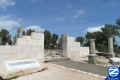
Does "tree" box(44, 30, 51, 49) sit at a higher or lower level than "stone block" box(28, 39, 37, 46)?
higher

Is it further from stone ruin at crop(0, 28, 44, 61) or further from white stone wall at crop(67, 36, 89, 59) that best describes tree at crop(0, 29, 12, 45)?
stone ruin at crop(0, 28, 44, 61)

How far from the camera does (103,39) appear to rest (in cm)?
4712

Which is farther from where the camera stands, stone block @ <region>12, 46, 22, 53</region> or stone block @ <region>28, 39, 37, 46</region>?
stone block @ <region>28, 39, 37, 46</region>

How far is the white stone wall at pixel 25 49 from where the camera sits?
503 inches

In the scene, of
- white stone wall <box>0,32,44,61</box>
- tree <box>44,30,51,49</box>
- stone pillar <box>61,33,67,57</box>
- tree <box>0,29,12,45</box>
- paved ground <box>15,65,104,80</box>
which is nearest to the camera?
paved ground <box>15,65,104,80</box>

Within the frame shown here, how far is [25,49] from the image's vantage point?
45.3 feet

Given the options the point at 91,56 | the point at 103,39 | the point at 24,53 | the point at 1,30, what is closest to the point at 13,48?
the point at 24,53

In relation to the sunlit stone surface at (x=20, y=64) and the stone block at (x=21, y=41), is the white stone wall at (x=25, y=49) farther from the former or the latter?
the sunlit stone surface at (x=20, y=64)

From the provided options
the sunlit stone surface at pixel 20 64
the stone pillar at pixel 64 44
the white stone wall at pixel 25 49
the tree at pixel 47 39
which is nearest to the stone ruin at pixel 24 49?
the white stone wall at pixel 25 49

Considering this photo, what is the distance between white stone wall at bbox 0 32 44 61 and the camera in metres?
12.8

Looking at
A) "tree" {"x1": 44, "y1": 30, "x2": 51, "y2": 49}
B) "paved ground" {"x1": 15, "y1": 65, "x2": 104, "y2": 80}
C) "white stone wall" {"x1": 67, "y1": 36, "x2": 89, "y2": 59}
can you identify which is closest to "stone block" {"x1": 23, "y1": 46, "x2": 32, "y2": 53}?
"paved ground" {"x1": 15, "y1": 65, "x2": 104, "y2": 80}

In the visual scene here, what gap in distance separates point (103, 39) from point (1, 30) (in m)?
31.9

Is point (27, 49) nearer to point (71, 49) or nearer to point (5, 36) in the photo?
point (71, 49)

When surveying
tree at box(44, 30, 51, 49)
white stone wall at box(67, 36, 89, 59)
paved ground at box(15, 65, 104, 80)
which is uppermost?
Result: tree at box(44, 30, 51, 49)
